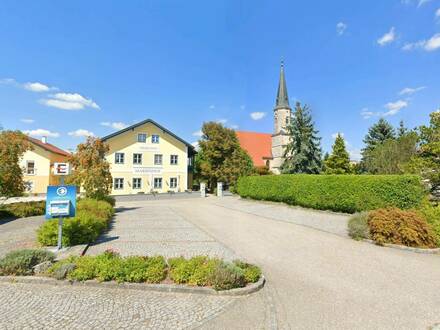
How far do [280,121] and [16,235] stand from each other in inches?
1870

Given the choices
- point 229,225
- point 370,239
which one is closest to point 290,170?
point 229,225

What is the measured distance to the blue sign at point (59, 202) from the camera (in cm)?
726

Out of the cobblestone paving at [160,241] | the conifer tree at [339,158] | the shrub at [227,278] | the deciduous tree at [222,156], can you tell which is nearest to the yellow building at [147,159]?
the deciduous tree at [222,156]

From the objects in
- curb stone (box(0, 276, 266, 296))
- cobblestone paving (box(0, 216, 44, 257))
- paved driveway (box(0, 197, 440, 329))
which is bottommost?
paved driveway (box(0, 197, 440, 329))

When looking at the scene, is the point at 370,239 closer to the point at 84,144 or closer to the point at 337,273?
the point at 337,273

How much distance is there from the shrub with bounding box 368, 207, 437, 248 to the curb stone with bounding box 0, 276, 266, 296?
18.2 feet

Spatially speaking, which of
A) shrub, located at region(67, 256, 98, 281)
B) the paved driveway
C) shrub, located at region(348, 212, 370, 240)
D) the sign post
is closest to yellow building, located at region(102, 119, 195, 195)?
the sign post

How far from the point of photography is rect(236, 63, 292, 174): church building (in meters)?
49.9

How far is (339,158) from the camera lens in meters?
39.1

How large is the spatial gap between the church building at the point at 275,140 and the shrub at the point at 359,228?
3925 centimetres

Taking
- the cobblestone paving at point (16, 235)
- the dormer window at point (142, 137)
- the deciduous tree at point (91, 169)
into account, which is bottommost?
the cobblestone paving at point (16, 235)

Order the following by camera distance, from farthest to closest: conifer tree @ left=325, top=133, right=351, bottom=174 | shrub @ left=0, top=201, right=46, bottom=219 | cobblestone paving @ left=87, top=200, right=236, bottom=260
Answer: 1. conifer tree @ left=325, top=133, right=351, bottom=174
2. shrub @ left=0, top=201, right=46, bottom=219
3. cobblestone paving @ left=87, top=200, right=236, bottom=260

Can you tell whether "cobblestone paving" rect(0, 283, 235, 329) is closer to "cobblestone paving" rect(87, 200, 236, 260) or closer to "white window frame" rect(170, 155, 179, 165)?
"cobblestone paving" rect(87, 200, 236, 260)

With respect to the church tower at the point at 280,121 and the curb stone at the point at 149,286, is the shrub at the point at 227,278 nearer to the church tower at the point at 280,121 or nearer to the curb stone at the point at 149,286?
the curb stone at the point at 149,286
